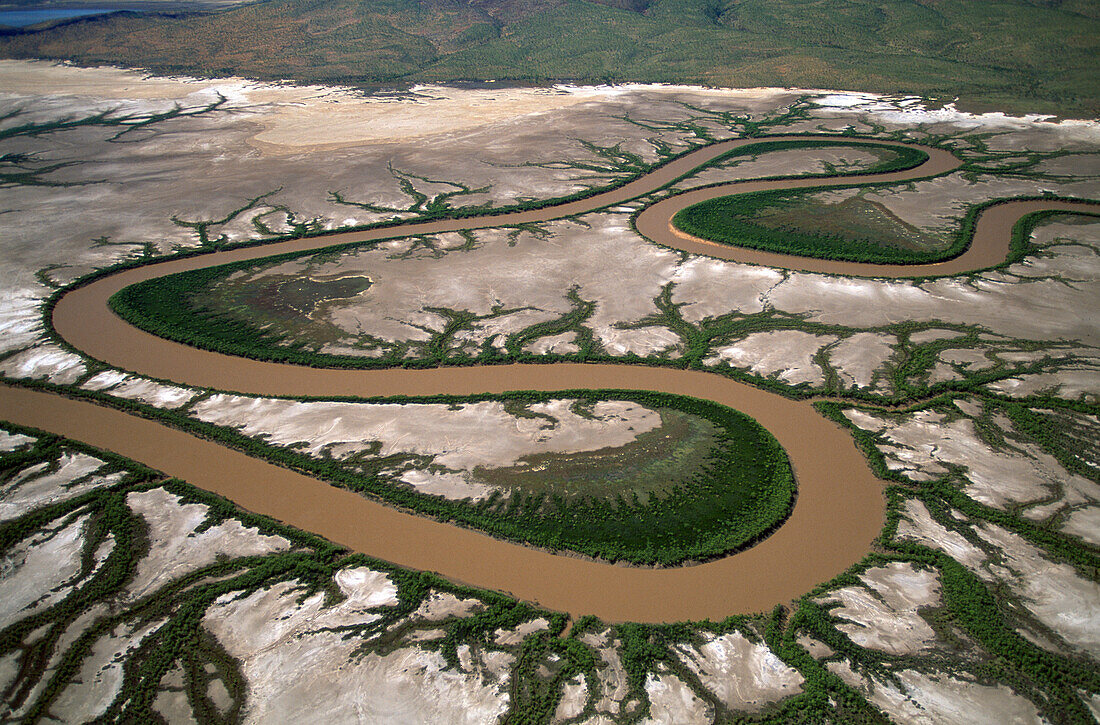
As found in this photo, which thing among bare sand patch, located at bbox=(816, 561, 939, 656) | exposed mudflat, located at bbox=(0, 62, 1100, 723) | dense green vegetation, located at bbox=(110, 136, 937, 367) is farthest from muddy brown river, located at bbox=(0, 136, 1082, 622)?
bare sand patch, located at bbox=(816, 561, 939, 656)

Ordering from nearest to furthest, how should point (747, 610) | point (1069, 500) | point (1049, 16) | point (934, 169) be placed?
point (747, 610) → point (1069, 500) → point (934, 169) → point (1049, 16)

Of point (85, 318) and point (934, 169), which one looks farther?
point (934, 169)

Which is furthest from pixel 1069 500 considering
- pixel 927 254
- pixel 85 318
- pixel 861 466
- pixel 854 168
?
pixel 85 318

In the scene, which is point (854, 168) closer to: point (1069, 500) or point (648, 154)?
point (648, 154)

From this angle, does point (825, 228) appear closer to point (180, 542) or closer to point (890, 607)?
point (890, 607)

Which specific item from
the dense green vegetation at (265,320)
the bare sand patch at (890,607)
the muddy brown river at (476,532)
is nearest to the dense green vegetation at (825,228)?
the muddy brown river at (476,532)

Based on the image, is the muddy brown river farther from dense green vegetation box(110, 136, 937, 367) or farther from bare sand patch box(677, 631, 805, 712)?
bare sand patch box(677, 631, 805, 712)

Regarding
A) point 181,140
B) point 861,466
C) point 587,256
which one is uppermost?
point 181,140

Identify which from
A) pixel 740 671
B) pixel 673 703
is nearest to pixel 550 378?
pixel 740 671
